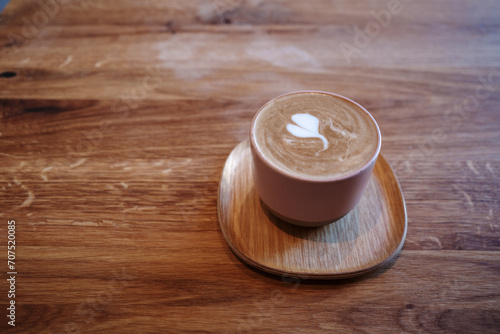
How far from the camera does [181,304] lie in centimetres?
58

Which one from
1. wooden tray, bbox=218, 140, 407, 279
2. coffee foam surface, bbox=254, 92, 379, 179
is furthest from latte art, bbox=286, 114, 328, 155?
wooden tray, bbox=218, 140, 407, 279

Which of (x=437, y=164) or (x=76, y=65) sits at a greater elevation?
(x=76, y=65)

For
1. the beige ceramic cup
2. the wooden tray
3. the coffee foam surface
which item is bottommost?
the wooden tray

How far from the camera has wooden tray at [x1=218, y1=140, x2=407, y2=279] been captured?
0.60 metres

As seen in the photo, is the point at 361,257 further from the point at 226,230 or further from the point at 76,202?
the point at 76,202

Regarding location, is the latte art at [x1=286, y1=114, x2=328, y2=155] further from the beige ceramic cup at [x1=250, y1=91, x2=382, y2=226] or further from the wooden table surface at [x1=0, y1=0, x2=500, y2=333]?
the wooden table surface at [x1=0, y1=0, x2=500, y2=333]

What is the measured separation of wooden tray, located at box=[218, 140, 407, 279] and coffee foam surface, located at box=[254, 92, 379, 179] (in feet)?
0.46

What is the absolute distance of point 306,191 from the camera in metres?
0.55

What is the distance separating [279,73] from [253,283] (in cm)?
Answer: 63

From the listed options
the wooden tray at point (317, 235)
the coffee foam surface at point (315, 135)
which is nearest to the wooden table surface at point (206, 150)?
the wooden tray at point (317, 235)

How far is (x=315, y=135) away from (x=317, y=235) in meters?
0.18

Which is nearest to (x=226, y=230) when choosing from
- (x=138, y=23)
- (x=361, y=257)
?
(x=361, y=257)

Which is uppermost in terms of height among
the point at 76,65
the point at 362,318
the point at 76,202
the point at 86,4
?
the point at 86,4

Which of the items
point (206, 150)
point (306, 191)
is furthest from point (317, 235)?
point (206, 150)
